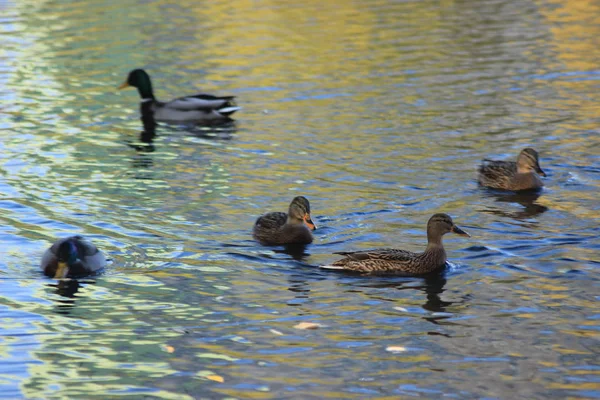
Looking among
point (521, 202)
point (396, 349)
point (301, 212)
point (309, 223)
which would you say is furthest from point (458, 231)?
point (396, 349)

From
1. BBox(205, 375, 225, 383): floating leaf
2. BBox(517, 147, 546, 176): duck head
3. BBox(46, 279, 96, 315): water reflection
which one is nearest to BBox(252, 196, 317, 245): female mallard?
BBox(46, 279, 96, 315): water reflection

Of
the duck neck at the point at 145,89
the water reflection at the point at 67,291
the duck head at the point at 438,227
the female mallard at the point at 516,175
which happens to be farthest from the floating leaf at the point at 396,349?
the duck neck at the point at 145,89

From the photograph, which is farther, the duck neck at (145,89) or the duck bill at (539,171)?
the duck neck at (145,89)

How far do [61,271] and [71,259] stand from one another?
8.0 inches

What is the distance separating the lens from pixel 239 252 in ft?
41.4

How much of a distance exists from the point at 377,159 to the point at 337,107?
174 inches

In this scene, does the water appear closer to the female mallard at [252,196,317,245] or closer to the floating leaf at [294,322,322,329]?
the floating leaf at [294,322,322,329]

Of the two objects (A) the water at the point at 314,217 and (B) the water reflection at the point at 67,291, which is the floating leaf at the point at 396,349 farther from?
(B) the water reflection at the point at 67,291

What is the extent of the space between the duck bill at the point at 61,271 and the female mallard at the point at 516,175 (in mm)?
6155

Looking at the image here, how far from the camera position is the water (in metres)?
9.11

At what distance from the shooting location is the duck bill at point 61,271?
38.7ft

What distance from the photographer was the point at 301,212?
42.6ft

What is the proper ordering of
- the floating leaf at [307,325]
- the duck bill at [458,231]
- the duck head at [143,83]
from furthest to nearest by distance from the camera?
1. the duck head at [143,83]
2. the duck bill at [458,231]
3. the floating leaf at [307,325]

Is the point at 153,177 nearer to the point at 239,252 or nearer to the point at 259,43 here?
the point at 239,252
